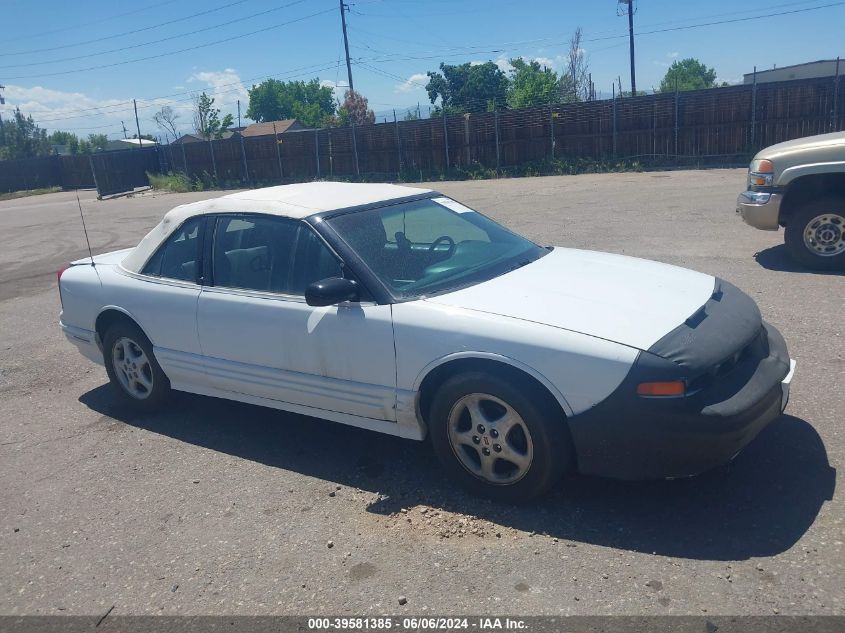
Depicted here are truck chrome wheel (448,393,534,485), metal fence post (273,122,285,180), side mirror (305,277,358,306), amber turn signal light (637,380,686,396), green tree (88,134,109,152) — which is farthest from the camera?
green tree (88,134,109,152)

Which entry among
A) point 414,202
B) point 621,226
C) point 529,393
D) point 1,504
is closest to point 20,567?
point 1,504

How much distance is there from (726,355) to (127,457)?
3588 millimetres

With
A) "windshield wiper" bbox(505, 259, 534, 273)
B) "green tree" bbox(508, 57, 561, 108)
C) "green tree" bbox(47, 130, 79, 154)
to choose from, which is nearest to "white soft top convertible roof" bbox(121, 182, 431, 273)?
"windshield wiper" bbox(505, 259, 534, 273)

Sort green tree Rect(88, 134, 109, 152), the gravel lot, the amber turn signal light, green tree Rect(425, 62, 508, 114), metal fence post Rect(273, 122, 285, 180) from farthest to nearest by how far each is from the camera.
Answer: green tree Rect(88, 134, 109, 152), green tree Rect(425, 62, 508, 114), metal fence post Rect(273, 122, 285, 180), the amber turn signal light, the gravel lot

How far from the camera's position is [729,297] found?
156 inches

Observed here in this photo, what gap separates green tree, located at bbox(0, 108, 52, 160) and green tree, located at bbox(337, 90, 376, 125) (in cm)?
3603

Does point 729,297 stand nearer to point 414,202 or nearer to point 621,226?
point 414,202

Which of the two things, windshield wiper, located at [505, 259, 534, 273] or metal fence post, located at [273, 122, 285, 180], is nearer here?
windshield wiper, located at [505, 259, 534, 273]

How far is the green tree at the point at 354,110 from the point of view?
178ft

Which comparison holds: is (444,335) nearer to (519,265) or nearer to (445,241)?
(519,265)

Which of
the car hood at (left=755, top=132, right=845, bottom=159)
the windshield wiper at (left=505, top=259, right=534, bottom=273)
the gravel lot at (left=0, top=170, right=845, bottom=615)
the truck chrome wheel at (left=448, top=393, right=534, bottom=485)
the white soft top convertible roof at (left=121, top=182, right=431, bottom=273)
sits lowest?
the gravel lot at (left=0, top=170, right=845, bottom=615)

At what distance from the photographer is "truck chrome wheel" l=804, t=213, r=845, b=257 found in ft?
25.2

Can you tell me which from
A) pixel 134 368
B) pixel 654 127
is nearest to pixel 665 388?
pixel 134 368

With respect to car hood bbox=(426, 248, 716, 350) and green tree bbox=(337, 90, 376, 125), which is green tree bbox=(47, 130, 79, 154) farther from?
car hood bbox=(426, 248, 716, 350)
